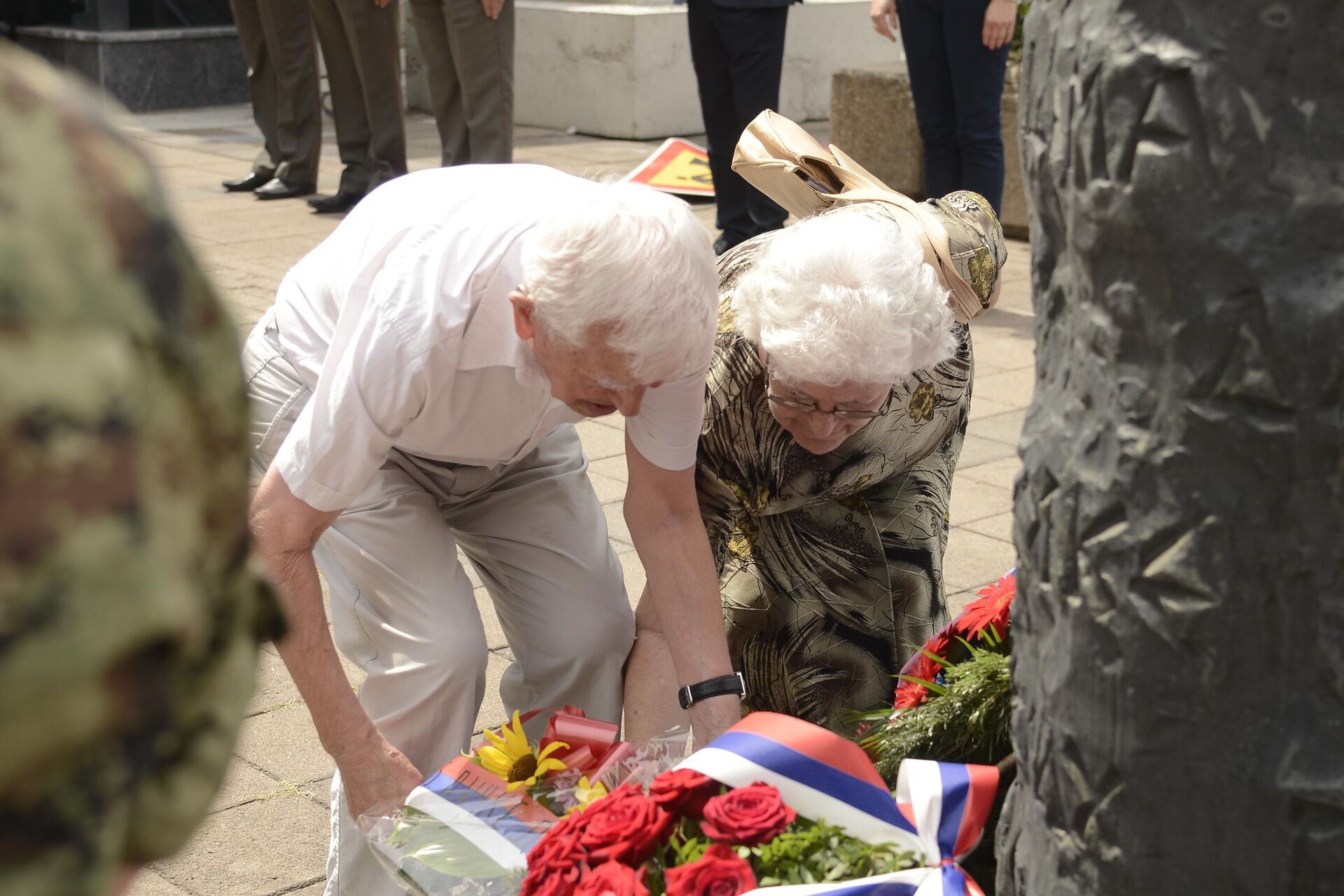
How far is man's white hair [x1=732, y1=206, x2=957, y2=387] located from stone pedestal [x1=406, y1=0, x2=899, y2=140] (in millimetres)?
8228

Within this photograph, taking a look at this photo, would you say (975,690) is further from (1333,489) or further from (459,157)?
(459,157)

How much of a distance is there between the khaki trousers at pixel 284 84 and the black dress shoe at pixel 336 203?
20.1 inches

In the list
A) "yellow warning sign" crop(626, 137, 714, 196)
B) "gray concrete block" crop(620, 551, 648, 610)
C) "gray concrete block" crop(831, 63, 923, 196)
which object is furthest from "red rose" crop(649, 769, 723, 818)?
"yellow warning sign" crop(626, 137, 714, 196)

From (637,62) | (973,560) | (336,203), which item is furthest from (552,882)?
(637,62)

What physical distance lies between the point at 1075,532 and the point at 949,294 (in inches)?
59.6

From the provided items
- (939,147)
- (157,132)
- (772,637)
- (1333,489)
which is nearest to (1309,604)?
(1333,489)

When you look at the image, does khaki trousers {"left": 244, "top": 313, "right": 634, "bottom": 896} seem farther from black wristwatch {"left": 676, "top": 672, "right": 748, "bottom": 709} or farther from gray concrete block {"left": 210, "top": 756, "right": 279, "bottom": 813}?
gray concrete block {"left": 210, "top": 756, "right": 279, "bottom": 813}

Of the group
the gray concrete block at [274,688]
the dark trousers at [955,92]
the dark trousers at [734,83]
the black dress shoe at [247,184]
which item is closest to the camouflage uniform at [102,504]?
the gray concrete block at [274,688]

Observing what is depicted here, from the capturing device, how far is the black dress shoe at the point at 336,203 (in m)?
8.23

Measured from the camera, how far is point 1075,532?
1.05 meters

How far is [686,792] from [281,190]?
25.0 feet

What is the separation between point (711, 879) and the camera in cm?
152

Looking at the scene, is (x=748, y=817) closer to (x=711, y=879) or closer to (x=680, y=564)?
(x=711, y=879)

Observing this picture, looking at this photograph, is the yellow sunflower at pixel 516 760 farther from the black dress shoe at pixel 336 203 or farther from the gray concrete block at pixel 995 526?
the black dress shoe at pixel 336 203
